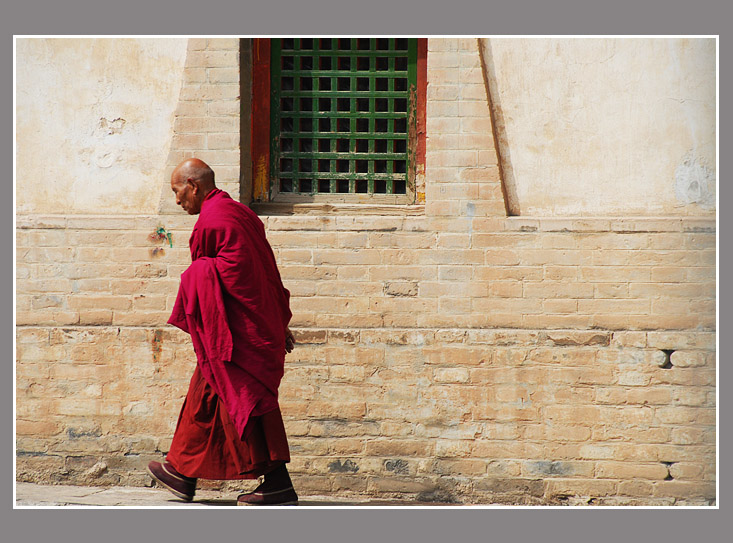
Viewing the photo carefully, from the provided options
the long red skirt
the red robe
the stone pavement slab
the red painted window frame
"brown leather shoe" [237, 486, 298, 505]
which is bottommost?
the stone pavement slab

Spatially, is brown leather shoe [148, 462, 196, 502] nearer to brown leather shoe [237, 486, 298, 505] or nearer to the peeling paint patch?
brown leather shoe [237, 486, 298, 505]

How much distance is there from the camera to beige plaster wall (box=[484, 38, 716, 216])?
5219 millimetres

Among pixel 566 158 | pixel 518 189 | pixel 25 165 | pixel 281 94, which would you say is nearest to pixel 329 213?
pixel 281 94

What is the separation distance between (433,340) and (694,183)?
2.01m

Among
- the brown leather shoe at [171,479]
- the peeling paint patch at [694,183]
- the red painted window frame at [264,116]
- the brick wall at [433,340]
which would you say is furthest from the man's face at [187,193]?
the peeling paint patch at [694,183]

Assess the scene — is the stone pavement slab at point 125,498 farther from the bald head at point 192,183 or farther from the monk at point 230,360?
the bald head at point 192,183

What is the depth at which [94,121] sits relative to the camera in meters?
5.36

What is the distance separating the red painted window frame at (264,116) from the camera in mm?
5465

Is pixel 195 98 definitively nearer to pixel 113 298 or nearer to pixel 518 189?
pixel 113 298

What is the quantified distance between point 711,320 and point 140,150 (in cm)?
394

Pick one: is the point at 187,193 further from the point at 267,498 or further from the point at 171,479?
Answer: the point at 267,498

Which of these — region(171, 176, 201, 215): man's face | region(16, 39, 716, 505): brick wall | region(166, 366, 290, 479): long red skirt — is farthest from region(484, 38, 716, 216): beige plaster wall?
region(166, 366, 290, 479): long red skirt

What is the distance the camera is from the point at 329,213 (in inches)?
216

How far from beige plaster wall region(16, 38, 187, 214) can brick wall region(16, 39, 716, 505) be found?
0.15 meters
